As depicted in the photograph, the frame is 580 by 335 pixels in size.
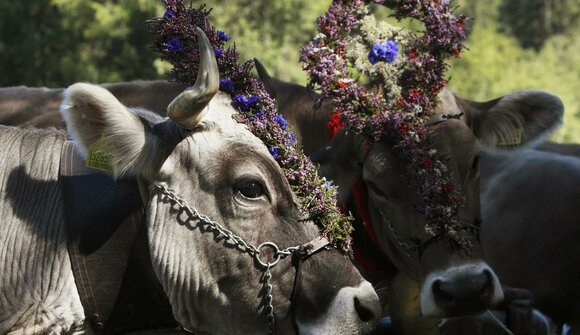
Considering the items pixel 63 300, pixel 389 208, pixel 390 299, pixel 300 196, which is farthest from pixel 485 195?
pixel 63 300

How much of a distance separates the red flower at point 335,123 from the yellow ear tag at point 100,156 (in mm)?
2119

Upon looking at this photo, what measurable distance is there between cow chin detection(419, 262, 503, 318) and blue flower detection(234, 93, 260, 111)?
5.21ft

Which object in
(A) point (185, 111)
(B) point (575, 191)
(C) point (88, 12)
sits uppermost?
(C) point (88, 12)

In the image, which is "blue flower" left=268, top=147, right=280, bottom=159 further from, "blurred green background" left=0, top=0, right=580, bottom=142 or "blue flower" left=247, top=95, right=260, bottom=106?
"blurred green background" left=0, top=0, right=580, bottom=142

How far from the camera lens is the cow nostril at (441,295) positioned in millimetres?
5062

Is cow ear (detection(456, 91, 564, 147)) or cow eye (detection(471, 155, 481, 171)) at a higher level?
cow ear (detection(456, 91, 564, 147))

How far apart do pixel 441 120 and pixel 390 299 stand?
4.42 feet

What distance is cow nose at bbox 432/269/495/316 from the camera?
500cm

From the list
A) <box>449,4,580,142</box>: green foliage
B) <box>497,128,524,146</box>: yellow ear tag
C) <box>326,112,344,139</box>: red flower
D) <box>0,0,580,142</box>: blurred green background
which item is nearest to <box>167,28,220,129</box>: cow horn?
<box>326,112,344,139</box>: red flower

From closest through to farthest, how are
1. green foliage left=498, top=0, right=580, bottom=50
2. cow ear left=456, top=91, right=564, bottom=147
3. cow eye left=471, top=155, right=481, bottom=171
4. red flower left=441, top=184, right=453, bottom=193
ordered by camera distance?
red flower left=441, top=184, right=453, bottom=193, cow eye left=471, top=155, right=481, bottom=171, cow ear left=456, top=91, right=564, bottom=147, green foliage left=498, top=0, right=580, bottom=50

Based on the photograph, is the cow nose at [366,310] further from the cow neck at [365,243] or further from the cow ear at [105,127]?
the cow neck at [365,243]

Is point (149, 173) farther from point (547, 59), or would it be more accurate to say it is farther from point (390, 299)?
point (547, 59)

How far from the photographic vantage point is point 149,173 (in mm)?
4109

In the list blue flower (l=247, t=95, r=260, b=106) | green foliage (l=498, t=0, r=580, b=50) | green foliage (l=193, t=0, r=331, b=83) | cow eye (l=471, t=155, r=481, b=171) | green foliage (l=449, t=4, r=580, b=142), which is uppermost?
green foliage (l=498, t=0, r=580, b=50)
